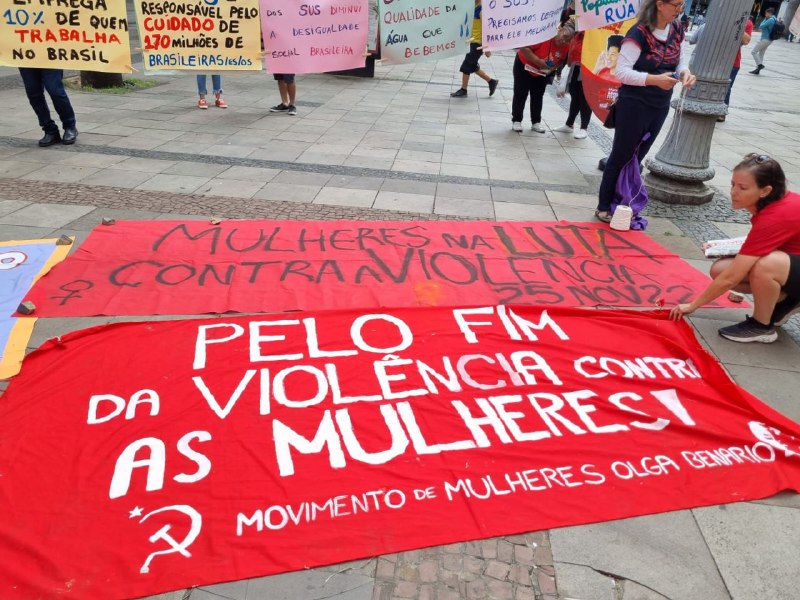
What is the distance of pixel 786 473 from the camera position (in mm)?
2309

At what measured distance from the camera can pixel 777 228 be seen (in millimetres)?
2965

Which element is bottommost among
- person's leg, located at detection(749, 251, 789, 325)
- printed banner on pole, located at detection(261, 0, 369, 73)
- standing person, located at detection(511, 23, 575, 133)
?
person's leg, located at detection(749, 251, 789, 325)

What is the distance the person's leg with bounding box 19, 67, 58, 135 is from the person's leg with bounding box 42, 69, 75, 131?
0.20ft

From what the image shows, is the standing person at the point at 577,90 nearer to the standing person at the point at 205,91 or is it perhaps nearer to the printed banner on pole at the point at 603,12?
the printed banner on pole at the point at 603,12

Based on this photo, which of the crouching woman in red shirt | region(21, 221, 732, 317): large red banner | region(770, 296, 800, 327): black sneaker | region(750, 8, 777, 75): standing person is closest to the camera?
the crouching woman in red shirt

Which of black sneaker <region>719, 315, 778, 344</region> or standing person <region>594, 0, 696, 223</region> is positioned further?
standing person <region>594, 0, 696, 223</region>

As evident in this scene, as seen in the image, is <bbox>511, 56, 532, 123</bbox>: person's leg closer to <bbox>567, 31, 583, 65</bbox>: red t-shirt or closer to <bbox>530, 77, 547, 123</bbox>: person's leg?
<bbox>530, 77, 547, 123</bbox>: person's leg

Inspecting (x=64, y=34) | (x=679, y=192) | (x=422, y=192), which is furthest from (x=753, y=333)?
(x=64, y=34)

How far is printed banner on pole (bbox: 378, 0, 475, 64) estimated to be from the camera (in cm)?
511

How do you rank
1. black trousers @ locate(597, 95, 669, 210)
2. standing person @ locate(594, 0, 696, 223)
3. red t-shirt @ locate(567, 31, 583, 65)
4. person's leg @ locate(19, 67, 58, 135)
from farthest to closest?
red t-shirt @ locate(567, 31, 583, 65), person's leg @ locate(19, 67, 58, 135), black trousers @ locate(597, 95, 669, 210), standing person @ locate(594, 0, 696, 223)

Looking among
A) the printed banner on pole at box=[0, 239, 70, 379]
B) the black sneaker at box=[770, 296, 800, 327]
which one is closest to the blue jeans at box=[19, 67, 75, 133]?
the printed banner on pole at box=[0, 239, 70, 379]

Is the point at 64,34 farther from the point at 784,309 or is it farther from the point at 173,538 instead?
the point at 784,309

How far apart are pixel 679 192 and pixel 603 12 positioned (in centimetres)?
180

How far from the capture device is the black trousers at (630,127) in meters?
4.46
